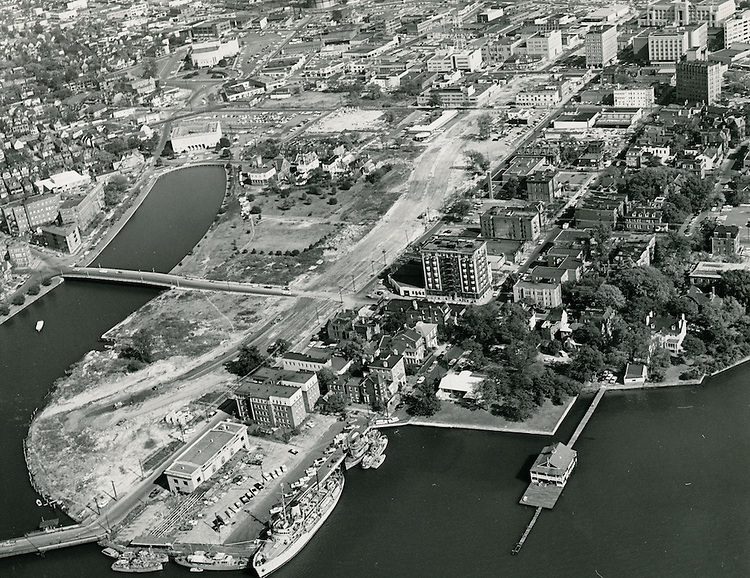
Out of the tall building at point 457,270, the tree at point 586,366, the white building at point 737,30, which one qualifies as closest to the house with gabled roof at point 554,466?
the tree at point 586,366

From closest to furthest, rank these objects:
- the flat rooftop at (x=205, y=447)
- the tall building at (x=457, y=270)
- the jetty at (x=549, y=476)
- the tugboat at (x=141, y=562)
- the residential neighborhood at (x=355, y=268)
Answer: the tugboat at (x=141, y=562) < the jetty at (x=549, y=476) < the flat rooftop at (x=205, y=447) < the residential neighborhood at (x=355, y=268) < the tall building at (x=457, y=270)

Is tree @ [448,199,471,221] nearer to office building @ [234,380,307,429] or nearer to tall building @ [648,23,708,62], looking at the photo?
office building @ [234,380,307,429]

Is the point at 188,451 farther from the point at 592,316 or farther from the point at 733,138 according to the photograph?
the point at 733,138

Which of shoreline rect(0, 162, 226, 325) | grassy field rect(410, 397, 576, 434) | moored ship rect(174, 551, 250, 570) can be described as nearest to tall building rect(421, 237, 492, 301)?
grassy field rect(410, 397, 576, 434)

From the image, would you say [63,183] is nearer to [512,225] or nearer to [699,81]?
[512,225]

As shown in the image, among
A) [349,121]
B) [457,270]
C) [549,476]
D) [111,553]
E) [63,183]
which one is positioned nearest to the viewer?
[111,553]

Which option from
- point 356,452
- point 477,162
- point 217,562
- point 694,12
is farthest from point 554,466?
point 694,12

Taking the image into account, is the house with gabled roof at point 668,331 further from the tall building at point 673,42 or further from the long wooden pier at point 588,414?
the tall building at point 673,42

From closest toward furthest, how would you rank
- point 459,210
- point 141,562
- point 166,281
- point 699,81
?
point 141,562 < point 166,281 < point 459,210 < point 699,81
